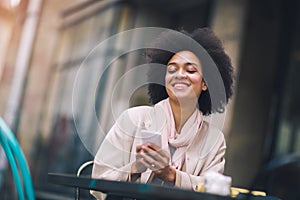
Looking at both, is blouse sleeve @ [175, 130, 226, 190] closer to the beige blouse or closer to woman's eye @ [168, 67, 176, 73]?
the beige blouse

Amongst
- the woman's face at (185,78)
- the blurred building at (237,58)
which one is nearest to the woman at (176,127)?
the woman's face at (185,78)

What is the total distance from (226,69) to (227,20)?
2.89 meters

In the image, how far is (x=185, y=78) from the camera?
1146 mm

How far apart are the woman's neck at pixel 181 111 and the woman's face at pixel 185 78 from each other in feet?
0.04

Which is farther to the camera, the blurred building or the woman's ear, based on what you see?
the blurred building

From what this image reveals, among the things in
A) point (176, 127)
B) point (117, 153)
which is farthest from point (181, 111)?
point (117, 153)

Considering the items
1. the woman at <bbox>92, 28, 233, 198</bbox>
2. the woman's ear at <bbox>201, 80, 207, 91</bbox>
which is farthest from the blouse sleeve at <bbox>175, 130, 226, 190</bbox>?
the woman's ear at <bbox>201, 80, 207, 91</bbox>

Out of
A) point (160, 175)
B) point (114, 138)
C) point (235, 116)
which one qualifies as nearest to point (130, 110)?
point (114, 138)

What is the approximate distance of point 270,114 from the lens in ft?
13.4

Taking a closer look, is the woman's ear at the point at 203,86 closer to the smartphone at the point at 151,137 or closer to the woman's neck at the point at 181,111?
the woman's neck at the point at 181,111

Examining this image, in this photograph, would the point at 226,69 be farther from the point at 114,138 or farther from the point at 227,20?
the point at 227,20

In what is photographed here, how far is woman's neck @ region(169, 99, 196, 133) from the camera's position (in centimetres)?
115

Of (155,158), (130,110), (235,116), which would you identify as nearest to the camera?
(155,158)

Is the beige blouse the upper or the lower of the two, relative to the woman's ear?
lower
